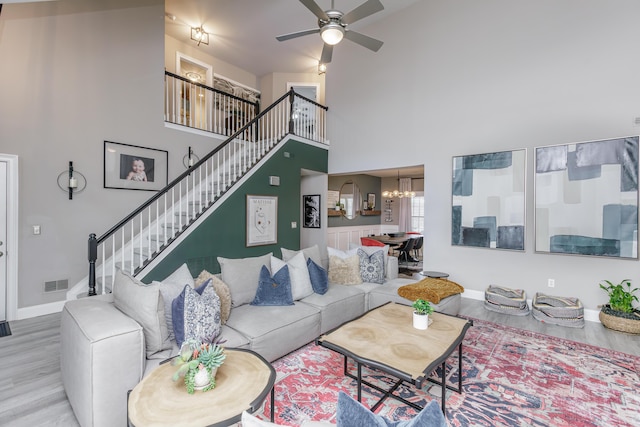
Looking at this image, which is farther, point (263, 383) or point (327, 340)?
point (327, 340)

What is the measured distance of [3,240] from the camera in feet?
12.2

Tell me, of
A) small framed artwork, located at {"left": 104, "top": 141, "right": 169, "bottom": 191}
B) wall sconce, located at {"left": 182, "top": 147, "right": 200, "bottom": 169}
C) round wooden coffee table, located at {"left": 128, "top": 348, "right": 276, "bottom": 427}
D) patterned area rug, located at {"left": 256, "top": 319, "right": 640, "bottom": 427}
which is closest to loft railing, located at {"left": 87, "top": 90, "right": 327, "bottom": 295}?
wall sconce, located at {"left": 182, "top": 147, "right": 200, "bottom": 169}

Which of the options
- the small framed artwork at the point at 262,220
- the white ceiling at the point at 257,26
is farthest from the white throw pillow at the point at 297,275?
the white ceiling at the point at 257,26

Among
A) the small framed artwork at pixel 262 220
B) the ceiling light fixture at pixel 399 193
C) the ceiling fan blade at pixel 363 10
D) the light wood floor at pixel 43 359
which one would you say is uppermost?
the ceiling fan blade at pixel 363 10

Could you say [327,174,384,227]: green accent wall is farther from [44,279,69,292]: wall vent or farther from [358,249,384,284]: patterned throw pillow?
[44,279,69,292]: wall vent

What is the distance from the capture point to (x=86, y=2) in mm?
4371

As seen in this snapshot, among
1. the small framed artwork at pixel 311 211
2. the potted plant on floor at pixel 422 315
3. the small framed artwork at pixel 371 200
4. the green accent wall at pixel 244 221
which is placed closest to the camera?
the potted plant on floor at pixel 422 315

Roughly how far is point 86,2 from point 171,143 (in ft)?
7.40

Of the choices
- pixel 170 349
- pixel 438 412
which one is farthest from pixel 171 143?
pixel 438 412

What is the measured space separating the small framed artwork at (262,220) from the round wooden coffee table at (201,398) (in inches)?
142

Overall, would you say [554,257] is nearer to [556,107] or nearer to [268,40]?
[556,107]

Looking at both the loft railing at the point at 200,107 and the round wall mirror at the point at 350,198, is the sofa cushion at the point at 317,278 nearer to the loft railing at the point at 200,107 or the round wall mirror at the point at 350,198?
the loft railing at the point at 200,107

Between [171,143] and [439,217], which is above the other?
[171,143]

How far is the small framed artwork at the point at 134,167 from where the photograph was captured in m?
4.66
